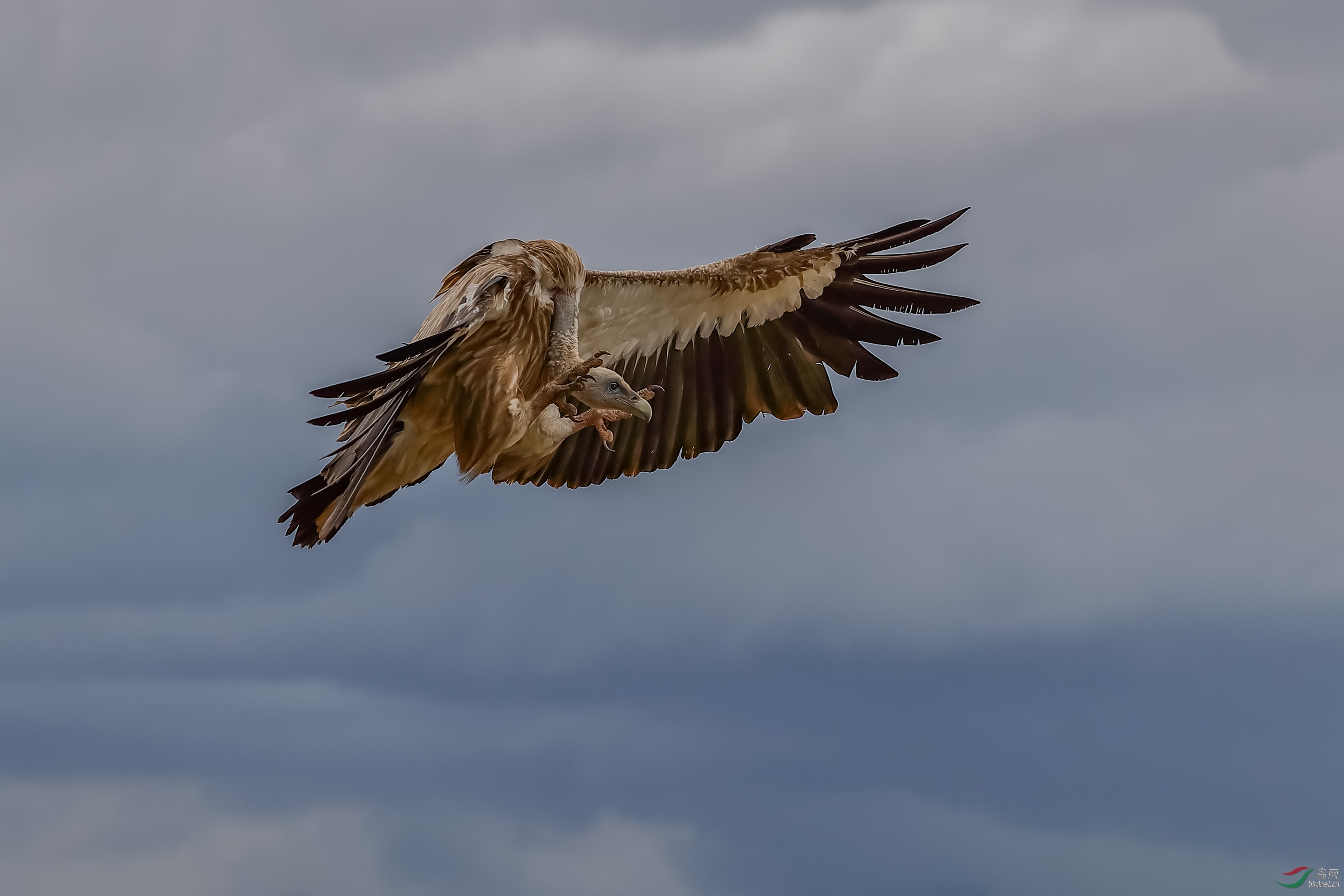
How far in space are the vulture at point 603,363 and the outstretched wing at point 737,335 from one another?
0.04 ft

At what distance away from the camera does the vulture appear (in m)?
9.02

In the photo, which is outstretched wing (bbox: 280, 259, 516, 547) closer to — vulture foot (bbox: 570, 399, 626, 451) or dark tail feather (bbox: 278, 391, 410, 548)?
dark tail feather (bbox: 278, 391, 410, 548)

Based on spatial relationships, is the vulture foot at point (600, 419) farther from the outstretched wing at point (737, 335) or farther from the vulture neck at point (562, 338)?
the outstretched wing at point (737, 335)

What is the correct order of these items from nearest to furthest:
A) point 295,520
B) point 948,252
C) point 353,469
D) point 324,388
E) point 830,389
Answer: point 324,388
point 353,469
point 295,520
point 948,252
point 830,389

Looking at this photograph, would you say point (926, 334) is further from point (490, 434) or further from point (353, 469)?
point (353, 469)


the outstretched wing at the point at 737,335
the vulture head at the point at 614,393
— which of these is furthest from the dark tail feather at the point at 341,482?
the outstretched wing at the point at 737,335

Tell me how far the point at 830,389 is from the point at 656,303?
1712 mm

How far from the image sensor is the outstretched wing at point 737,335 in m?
11.2

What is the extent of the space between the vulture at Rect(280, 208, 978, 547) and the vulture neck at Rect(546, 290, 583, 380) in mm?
11

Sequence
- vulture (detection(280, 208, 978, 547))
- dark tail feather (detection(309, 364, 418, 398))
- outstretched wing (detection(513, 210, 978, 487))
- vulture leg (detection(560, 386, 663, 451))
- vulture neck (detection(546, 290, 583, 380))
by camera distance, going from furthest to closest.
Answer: outstretched wing (detection(513, 210, 978, 487)) < vulture neck (detection(546, 290, 583, 380)) < vulture leg (detection(560, 386, 663, 451)) < vulture (detection(280, 208, 978, 547)) < dark tail feather (detection(309, 364, 418, 398))

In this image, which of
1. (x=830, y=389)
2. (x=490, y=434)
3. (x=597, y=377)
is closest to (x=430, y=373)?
(x=490, y=434)

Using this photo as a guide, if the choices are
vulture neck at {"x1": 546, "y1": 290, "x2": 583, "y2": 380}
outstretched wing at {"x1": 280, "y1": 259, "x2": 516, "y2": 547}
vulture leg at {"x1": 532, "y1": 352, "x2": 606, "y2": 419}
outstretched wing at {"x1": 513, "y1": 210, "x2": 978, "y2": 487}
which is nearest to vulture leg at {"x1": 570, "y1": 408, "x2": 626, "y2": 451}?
vulture leg at {"x1": 532, "y1": 352, "x2": 606, "y2": 419}

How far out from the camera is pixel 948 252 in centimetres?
1088

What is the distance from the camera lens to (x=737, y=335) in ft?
38.4
